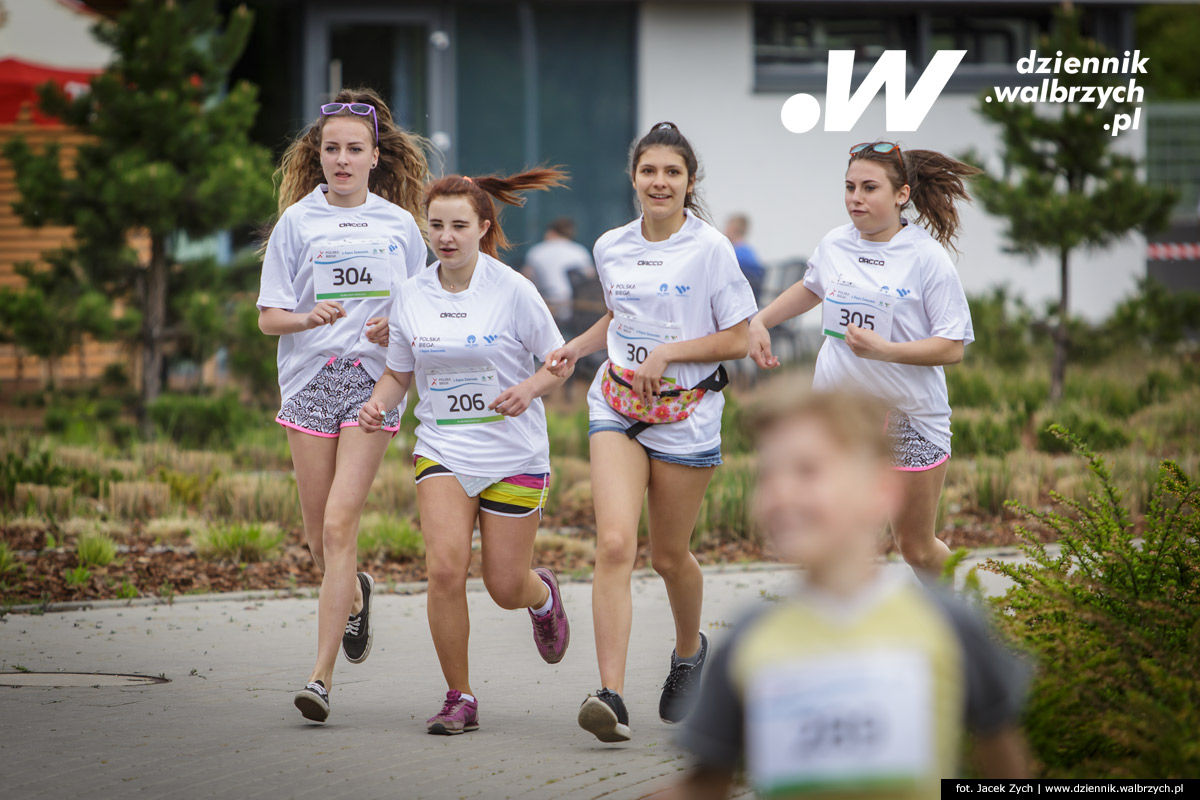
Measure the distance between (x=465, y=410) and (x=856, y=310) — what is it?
5.08 feet

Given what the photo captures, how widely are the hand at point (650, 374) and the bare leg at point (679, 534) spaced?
287 mm

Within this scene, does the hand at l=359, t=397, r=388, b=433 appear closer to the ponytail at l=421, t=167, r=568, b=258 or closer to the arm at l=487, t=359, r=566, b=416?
the arm at l=487, t=359, r=566, b=416

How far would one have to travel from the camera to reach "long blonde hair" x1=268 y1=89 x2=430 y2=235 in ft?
18.9

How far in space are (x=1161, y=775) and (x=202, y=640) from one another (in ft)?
14.8

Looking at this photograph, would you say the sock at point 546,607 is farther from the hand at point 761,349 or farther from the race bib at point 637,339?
Result: the hand at point 761,349

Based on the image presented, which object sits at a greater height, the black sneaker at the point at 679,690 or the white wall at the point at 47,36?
the white wall at the point at 47,36

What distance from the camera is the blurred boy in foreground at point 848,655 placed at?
2053mm

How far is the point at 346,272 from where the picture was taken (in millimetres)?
5285

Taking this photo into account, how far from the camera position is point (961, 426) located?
10.9m

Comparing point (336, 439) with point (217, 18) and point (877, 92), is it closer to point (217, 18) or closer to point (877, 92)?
point (217, 18)

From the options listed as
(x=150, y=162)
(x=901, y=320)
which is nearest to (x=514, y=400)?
(x=901, y=320)

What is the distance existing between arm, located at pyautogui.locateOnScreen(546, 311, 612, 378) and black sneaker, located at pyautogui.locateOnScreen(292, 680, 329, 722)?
1366mm

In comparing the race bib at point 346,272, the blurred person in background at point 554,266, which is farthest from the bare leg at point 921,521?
the blurred person in background at point 554,266

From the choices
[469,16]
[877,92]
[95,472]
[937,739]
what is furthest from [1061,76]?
[937,739]
